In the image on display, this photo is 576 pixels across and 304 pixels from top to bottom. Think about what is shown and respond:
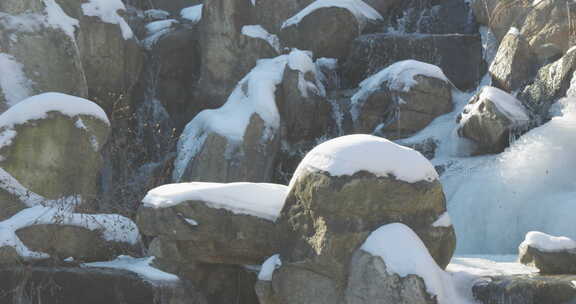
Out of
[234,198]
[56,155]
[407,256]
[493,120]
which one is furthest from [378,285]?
[493,120]

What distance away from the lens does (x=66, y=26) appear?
36.6 feet

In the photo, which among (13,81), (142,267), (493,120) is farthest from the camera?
(13,81)

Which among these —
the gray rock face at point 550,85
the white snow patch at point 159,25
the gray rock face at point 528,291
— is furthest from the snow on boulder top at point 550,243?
the white snow patch at point 159,25

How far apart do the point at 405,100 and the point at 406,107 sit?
86 mm

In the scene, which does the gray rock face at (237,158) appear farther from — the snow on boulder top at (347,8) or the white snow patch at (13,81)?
the snow on boulder top at (347,8)

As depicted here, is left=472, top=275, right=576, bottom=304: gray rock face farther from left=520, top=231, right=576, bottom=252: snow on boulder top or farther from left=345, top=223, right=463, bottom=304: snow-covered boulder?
left=520, top=231, right=576, bottom=252: snow on boulder top

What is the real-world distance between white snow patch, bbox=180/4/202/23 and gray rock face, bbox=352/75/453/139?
4.90 metres

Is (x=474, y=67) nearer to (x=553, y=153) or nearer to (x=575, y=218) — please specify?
(x=553, y=153)

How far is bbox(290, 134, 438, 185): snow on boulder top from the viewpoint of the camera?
504 centimetres

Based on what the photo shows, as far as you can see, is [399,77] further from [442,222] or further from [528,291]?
[528,291]

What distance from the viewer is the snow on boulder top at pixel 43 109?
25.1ft

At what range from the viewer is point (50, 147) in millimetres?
7766

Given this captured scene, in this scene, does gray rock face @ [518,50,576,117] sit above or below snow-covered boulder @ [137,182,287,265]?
above

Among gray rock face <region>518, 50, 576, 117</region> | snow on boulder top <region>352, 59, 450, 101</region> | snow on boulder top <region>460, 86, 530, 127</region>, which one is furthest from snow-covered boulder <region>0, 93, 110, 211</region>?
gray rock face <region>518, 50, 576, 117</region>
